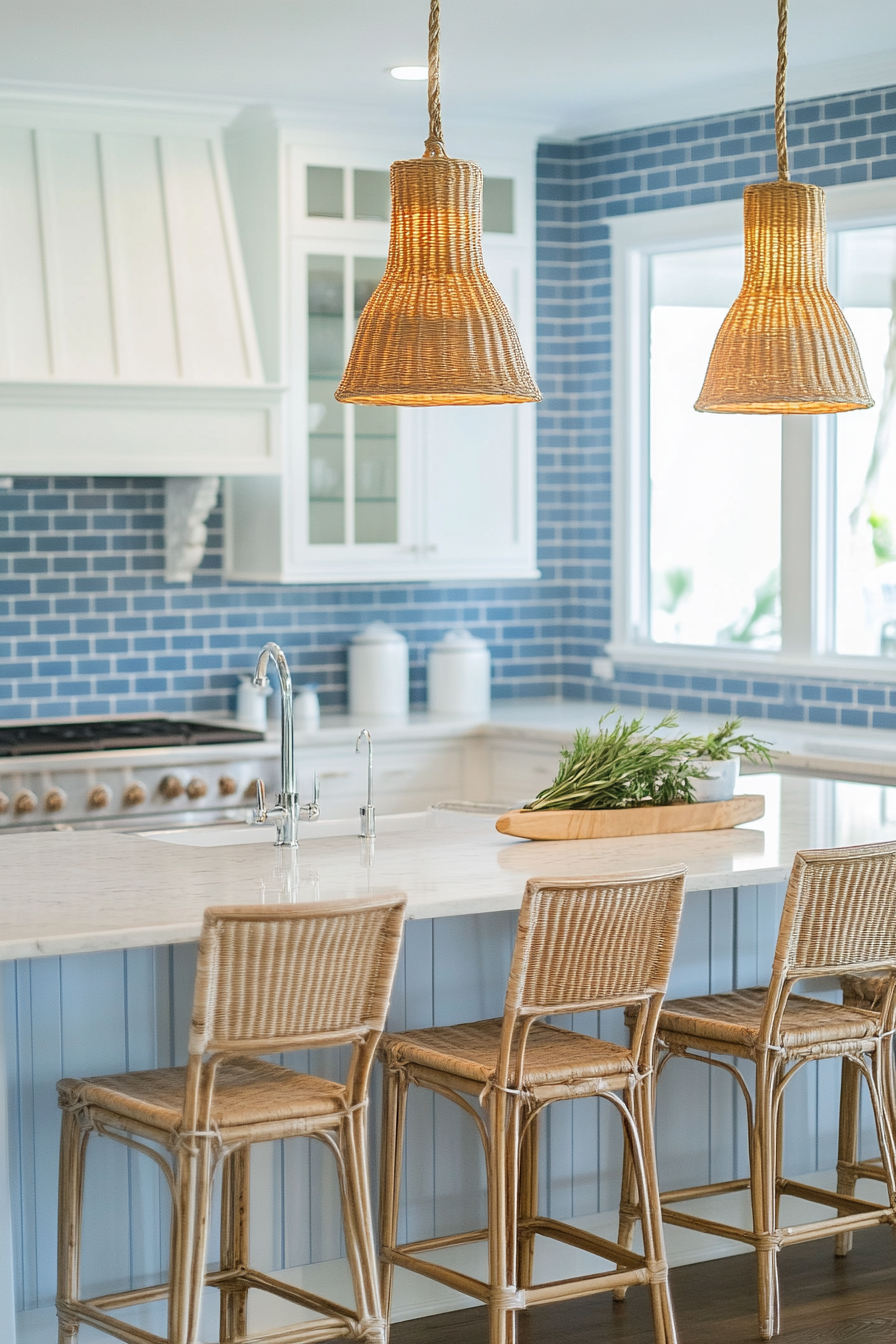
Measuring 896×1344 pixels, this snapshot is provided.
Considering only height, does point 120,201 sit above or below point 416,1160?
above

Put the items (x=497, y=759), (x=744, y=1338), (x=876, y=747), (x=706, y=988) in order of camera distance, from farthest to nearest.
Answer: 1. (x=497, y=759)
2. (x=876, y=747)
3. (x=706, y=988)
4. (x=744, y=1338)

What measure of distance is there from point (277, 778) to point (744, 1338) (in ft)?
8.01

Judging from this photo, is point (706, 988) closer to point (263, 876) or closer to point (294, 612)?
point (263, 876)

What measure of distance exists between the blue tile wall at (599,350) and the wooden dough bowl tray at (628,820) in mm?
1822

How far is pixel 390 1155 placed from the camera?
3.22 m

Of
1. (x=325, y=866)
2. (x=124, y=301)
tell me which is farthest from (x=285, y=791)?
(x=124, y=301)

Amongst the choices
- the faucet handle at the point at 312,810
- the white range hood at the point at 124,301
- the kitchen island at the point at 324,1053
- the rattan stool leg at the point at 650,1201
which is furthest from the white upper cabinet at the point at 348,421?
the rattan stool leg at the point at 650,1201

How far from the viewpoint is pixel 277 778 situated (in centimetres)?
543

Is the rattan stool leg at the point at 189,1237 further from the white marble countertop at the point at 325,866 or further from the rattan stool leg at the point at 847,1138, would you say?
the rattan stool leg at the point at 847,1138

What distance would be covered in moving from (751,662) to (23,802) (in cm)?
231

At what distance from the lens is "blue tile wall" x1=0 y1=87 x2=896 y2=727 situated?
5.67m

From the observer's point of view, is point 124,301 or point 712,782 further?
point 124,301

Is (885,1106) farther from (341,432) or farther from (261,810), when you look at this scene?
(341,432)

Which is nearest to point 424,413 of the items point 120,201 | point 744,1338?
point 120,201
